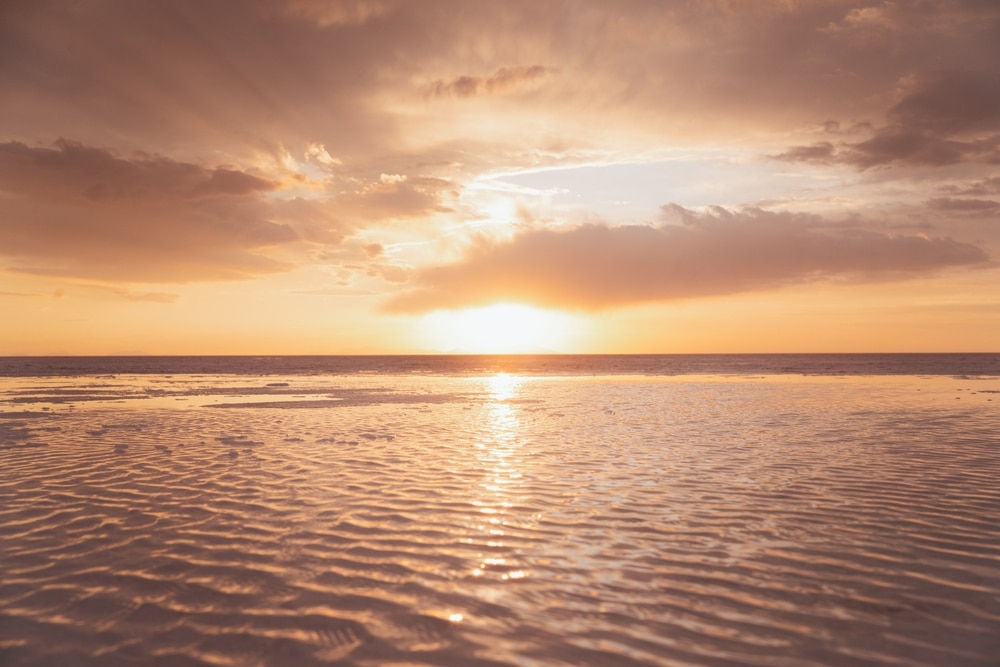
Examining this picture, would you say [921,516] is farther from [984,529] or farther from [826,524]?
[826,524]

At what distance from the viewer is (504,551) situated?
848cm

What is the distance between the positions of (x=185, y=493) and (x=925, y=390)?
145 ft

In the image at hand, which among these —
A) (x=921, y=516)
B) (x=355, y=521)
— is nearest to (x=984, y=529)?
(x=921, y=516)

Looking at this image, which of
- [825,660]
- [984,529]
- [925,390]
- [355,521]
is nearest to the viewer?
[825,660]

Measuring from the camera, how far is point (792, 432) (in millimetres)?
20312

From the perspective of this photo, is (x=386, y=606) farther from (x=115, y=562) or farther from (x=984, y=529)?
(x=984, y=529)

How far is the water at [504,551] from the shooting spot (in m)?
5.86

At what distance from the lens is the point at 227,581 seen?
7547 millimetres

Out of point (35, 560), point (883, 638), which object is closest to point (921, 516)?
point (883, 638)

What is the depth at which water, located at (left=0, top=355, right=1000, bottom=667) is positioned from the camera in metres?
5.86

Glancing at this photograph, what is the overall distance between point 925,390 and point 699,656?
4344cm

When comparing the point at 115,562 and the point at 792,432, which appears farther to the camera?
the point at 792,432

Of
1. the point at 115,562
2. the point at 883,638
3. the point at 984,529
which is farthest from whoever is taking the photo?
the point at 984,529

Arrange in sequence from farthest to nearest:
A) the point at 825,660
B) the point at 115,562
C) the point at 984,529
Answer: the point at 984,529, the point at 115,562, the point at 825,660
